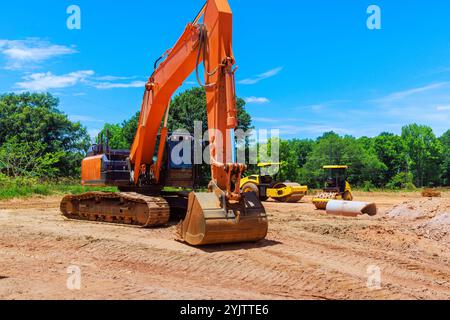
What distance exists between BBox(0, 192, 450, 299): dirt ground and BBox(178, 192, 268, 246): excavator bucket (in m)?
0.21

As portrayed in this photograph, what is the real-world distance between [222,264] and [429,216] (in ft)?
29.8

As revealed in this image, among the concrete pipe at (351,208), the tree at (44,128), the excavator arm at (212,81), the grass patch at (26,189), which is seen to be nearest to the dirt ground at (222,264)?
the excavator arm at (212,81)

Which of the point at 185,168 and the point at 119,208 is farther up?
the point at 185,168

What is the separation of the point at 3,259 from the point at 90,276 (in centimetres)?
218

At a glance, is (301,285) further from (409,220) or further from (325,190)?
(325,190)

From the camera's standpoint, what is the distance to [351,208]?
1482cm

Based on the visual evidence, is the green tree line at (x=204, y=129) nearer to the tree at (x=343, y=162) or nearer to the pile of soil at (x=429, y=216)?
the tree at (x=343, y=162)

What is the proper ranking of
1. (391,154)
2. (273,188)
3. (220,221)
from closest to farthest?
(220,221), (273,188), (391,154)

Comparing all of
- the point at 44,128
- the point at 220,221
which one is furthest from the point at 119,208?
the point at 44,128

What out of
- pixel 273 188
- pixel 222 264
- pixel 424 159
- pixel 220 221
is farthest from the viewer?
pixel 424 159

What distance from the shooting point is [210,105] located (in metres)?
8.17

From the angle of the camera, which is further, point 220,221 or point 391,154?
point 391,154

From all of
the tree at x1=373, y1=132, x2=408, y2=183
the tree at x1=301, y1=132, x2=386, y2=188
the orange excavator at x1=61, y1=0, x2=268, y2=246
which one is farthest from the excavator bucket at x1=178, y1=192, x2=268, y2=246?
the tree at x1=373, y1=132, x2=408, y2=183

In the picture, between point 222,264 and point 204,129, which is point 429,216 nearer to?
point 222,264
